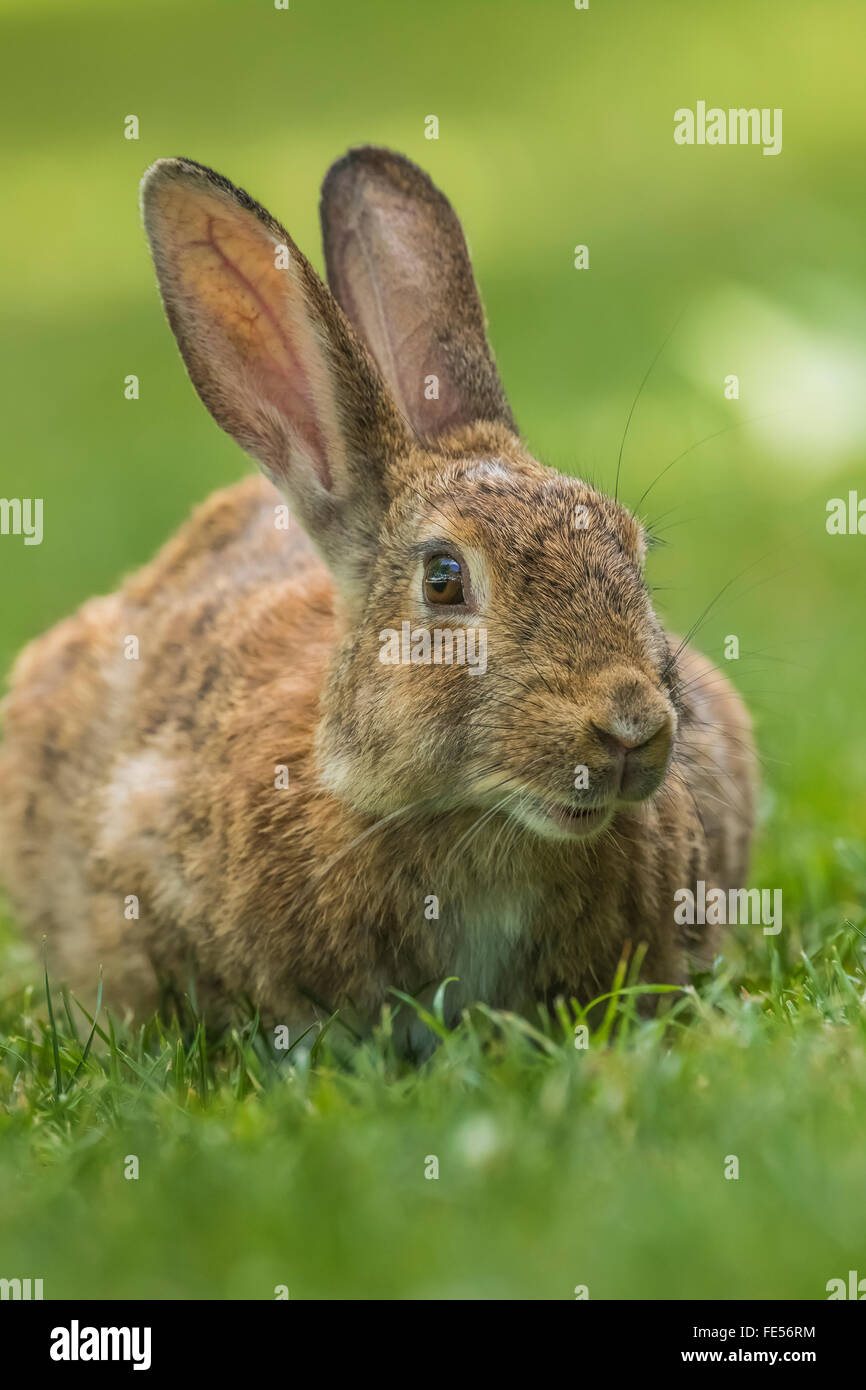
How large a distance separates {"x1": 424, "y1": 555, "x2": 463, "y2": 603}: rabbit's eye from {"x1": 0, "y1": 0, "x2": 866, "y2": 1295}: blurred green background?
0.86 m

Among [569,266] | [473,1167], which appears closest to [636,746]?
[473,1167]

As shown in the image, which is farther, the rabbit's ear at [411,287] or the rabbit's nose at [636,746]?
the rabbit's ear at [411,287]

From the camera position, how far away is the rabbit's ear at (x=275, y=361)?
4762mm

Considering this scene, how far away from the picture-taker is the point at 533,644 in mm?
4262

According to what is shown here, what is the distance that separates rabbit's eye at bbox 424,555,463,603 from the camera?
14.8 ft

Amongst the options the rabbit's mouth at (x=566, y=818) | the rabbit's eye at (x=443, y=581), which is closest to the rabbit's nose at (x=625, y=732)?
the rabbit's mouth at (x=566, y=818)

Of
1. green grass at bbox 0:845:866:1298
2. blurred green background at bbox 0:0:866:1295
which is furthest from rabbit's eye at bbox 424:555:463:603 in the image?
green grass at bbox 0:845:866:1298

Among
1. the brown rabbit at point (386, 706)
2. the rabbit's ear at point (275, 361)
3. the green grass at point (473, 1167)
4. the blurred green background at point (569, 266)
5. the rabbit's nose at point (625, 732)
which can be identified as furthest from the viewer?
the blurred green background at point (569, 266)

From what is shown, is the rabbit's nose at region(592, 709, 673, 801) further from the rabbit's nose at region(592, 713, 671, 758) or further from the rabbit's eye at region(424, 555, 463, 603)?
the rabbit's eye at region(424, 555, 463, 603)

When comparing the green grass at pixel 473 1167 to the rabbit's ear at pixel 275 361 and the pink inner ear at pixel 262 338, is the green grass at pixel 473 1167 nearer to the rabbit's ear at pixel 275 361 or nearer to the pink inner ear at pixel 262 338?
the rabbit's ear at pixel 275 361

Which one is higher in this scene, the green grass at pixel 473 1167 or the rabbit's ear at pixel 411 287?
the rabbit's ear at pixel 411 287

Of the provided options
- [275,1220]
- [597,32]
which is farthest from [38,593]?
[597,32]

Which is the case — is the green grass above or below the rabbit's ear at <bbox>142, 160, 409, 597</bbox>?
below

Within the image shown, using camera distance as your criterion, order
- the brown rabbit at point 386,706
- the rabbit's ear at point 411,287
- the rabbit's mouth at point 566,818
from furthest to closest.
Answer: the rabbit's ear at point 411,287
the brown rabbit at point 386,706
the rabbit's mouth at point 566,818
